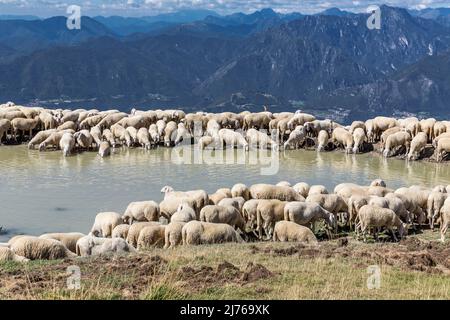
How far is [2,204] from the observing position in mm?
21750

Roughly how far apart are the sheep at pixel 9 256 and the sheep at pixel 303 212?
24.8ft

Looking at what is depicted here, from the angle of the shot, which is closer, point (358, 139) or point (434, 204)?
point (434, 204)

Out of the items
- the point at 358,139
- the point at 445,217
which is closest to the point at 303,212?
the point at 445,217

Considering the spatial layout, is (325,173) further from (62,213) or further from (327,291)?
(327,291)

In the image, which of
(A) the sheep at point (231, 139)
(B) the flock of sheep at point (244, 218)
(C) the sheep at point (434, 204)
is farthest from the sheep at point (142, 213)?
(A) the sheep at point (231, 139)

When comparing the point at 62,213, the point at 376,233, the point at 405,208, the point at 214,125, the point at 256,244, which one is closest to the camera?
the point at 256,244

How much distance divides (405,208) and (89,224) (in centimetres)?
986

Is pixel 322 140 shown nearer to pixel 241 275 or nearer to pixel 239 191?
pixel 239 191

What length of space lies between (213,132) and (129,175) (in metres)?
9.20

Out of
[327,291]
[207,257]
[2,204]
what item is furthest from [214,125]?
[327,291]

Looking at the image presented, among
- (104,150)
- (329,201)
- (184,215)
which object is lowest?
(184,215)

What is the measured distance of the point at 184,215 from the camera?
17281 mm

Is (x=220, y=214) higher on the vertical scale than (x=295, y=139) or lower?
lower

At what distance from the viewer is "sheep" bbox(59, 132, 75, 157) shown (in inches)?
1230
